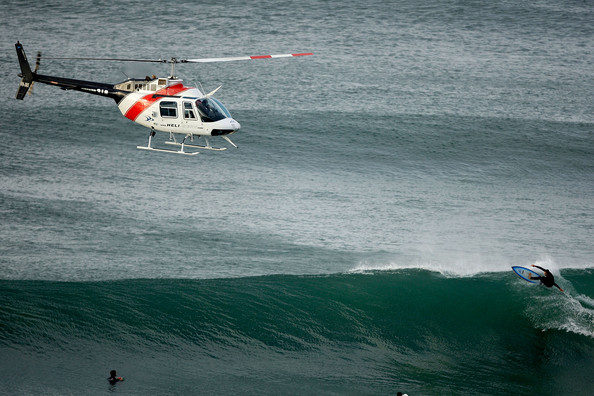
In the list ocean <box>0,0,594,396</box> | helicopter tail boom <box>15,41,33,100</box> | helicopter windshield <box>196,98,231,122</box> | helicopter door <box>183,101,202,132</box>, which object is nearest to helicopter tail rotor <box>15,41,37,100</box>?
helicopter tail boom <box>15,41,33,100</box>

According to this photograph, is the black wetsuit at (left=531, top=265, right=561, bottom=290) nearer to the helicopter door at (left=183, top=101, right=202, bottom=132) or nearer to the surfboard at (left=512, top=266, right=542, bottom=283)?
the surfboard at (left=512, top=266, right=542, bottom=283)

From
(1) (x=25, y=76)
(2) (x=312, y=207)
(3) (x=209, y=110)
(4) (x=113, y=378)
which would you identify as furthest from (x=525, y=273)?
(1) (x=25, y=76)

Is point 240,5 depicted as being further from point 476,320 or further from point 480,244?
point 476,320

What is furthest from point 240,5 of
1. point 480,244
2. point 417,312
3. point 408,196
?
point 417,312

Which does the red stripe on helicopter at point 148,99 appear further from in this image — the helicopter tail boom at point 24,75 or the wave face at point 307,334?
the wave face at point 307,334

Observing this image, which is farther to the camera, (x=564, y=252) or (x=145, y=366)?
(x=564, y=252)

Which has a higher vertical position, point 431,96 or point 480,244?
point 431,96

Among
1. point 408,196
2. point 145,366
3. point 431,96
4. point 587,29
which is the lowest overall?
point 145,366

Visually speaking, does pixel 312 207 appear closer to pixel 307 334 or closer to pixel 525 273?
pixel 307 334
